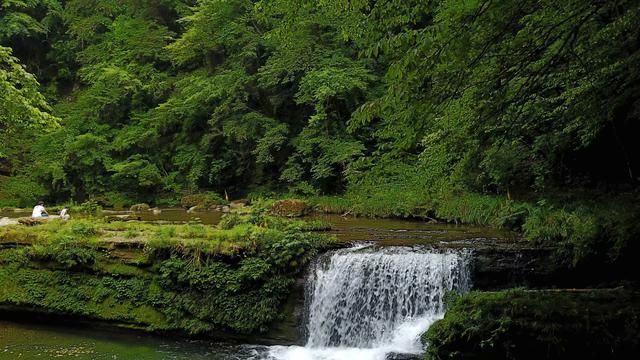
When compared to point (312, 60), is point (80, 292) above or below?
below

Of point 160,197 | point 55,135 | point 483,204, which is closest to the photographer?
point 483,204

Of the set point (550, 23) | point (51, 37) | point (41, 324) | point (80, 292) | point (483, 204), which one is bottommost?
point (41, 324)

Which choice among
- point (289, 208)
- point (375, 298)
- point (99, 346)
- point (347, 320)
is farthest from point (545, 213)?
point (99, 346)

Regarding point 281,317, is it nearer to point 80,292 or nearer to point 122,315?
point 122,315

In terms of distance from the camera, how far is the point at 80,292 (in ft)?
32.4

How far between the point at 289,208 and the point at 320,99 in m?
4.97

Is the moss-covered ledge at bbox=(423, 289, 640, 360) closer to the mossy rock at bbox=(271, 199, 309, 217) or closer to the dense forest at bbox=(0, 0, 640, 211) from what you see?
the dense forest at bbox=(0, 0, 640, 211)

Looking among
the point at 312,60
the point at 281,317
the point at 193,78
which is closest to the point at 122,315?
the point at 281,317

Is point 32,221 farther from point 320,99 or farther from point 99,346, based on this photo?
point 320,99

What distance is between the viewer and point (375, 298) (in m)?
8.80

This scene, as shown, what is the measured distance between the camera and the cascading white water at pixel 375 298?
8500 millimetres

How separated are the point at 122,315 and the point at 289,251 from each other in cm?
318

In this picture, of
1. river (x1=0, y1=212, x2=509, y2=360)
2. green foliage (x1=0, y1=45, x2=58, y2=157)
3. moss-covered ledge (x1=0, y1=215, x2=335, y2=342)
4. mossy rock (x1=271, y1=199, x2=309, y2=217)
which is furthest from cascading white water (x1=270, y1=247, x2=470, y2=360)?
mossy rock (x1=271, y1=199, x2=309, y2=217)

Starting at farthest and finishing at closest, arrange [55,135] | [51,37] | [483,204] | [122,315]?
[51,37], [55,135], [483,204], [122,315]
